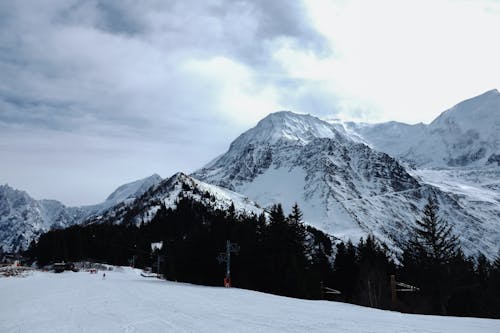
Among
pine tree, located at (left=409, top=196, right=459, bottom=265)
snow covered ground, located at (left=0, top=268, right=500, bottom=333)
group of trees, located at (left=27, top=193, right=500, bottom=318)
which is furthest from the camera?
group of trees, located at (left=27, top=193, right=500, bottom=318)

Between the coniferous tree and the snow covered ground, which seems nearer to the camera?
the snow covered ground

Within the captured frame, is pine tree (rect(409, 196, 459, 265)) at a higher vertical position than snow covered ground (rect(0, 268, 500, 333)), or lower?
higher

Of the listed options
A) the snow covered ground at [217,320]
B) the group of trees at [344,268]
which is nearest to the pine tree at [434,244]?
the group of trees at [344,268]

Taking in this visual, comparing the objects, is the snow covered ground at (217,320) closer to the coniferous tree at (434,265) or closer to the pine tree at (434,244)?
the coniferous tree at (434,265)

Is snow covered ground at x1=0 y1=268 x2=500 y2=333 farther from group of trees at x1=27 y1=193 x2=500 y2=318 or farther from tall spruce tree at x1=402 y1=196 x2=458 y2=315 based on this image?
group of trees at x1=27 y1=193 x2=500 y2=318

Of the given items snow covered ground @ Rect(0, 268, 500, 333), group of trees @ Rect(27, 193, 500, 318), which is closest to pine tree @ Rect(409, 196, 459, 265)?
group of trees @ Rect(27, 193, 500, 318)

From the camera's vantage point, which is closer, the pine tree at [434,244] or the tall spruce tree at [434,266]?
the tall spruce tree at [434,266]

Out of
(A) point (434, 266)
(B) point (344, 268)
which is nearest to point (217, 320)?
(A) point (434, 266)

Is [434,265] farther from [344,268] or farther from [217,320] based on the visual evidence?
[217,320]

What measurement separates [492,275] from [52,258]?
397 ft

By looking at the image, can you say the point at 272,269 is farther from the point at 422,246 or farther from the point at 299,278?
the point at 422,246

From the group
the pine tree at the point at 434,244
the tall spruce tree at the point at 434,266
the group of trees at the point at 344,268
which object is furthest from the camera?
the group of trees at the point at 344,268

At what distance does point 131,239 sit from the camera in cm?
15738

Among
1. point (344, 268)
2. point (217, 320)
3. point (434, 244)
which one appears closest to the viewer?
point (217, 320)
